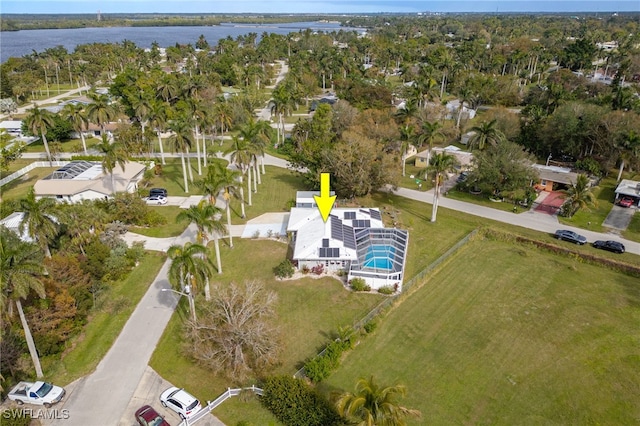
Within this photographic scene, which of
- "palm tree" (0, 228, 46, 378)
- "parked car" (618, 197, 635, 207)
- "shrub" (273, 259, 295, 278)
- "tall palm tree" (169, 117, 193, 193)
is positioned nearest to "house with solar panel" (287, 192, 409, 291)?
"shrub" (273, 259, 295, 278)

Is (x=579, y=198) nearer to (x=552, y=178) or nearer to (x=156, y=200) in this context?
(x=552, y=178)

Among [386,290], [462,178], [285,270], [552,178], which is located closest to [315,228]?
[285,270]

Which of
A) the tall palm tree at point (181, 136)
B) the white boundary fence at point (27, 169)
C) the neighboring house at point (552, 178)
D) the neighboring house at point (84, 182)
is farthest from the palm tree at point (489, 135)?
the white boundary fence at point (27, 169)

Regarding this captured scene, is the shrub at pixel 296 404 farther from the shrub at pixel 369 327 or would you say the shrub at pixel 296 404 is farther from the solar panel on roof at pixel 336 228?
the solar panel on roof at pixel 336 228

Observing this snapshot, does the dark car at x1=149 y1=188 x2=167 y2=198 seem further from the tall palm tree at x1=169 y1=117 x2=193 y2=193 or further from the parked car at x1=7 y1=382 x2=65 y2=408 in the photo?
the parked car at x1=7 y1=382 x2=65 y2=408

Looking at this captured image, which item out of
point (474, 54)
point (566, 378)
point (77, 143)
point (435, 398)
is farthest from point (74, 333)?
point (474, 54)
